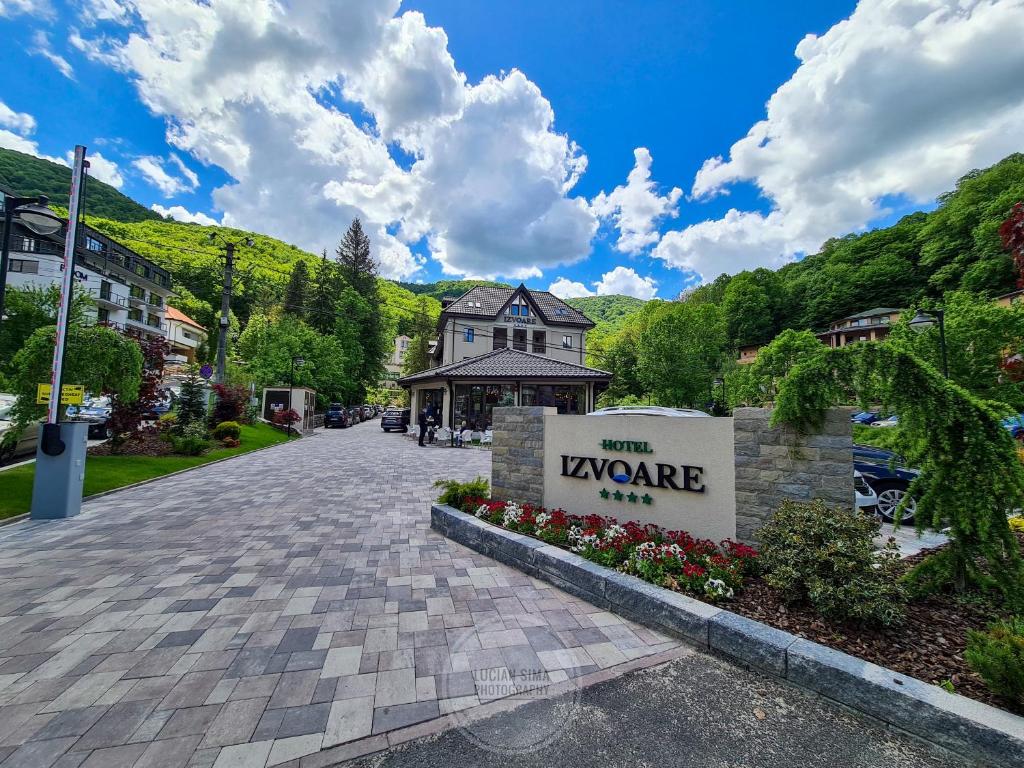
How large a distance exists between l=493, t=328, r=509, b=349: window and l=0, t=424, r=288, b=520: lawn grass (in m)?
19.7

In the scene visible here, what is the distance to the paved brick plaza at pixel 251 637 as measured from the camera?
227 cm

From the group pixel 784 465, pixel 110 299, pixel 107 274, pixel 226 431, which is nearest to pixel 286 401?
pixel 226 431

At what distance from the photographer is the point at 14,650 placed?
294 centimetres

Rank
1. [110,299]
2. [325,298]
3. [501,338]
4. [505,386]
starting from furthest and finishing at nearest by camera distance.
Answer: [110,299]
[325,298]
[501,338]
[505,386]

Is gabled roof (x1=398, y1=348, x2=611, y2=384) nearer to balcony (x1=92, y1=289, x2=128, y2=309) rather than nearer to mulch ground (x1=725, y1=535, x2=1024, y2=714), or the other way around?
mulch ground (x1=725, y1=535, x2=1024, y2=714)

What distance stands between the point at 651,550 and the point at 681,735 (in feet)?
6.19

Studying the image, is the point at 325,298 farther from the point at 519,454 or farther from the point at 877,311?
the point at 877,311

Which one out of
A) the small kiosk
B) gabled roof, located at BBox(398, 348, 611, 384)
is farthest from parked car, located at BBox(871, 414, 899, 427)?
the small kiosk

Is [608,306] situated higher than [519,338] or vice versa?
[608,306]

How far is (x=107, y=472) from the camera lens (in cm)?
919

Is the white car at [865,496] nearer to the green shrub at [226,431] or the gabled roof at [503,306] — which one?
the green shrub at [226,431]

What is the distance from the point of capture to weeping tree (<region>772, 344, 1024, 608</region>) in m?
2.99

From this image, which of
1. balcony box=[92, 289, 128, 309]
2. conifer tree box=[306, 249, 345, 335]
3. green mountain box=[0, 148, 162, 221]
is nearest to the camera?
green mountain box=[0, 148, 162, 221]

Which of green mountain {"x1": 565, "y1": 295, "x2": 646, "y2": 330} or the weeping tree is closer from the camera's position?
the weeping tree
